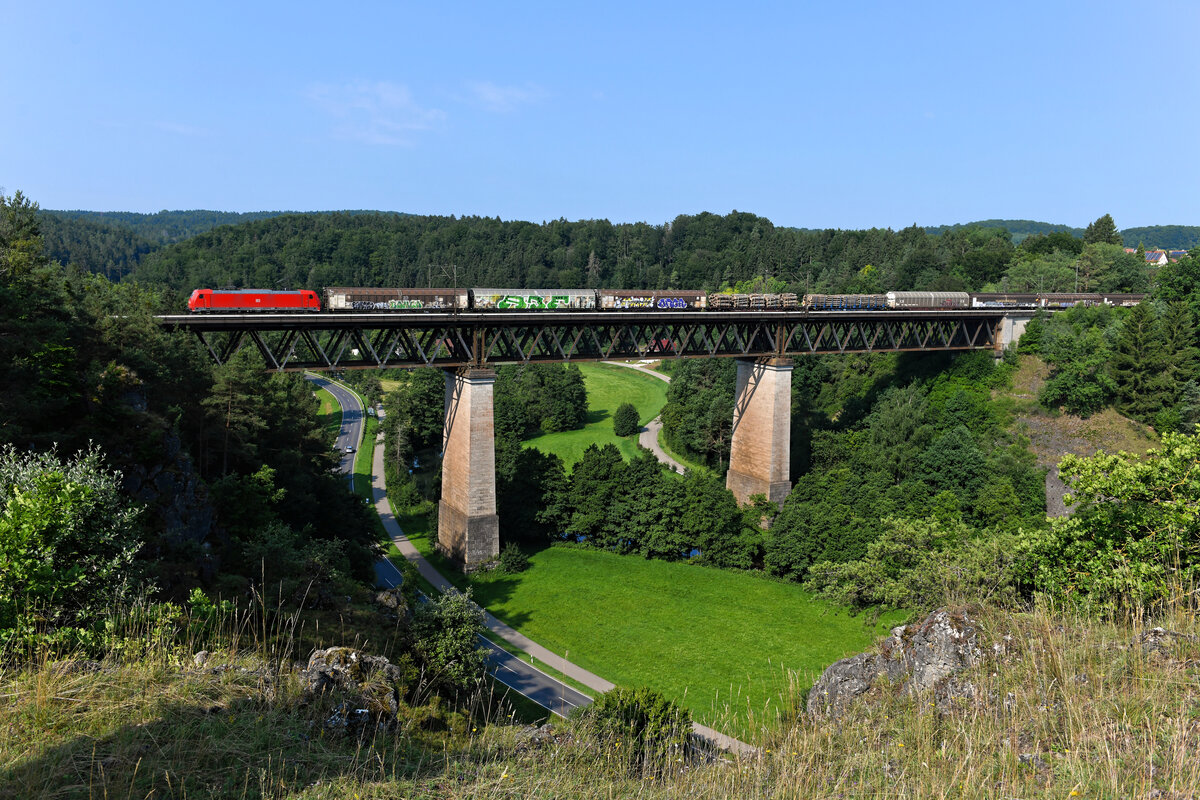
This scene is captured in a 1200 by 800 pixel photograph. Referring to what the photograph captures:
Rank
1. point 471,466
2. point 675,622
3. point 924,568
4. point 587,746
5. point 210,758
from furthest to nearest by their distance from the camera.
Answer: point 471,466 → point 675,622 → point 924,568 → point 587,746 → point 210,758

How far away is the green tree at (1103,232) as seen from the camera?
4776 inches

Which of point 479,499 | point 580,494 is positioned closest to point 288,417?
point 479,499

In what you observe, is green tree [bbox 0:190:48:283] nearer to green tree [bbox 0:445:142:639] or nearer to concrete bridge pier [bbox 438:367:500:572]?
concrete bridge pier [bbox 438:367:500:572]

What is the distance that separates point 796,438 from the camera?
2731 inches

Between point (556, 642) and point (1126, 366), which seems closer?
point (556, 642)

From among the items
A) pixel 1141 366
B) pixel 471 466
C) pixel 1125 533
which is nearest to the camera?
pixel 1125 533

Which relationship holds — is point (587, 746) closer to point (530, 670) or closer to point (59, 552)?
point (59, 552)

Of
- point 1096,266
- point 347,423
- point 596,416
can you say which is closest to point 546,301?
point 596,416

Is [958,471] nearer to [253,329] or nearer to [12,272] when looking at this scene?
[253,329]

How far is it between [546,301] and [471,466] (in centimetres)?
1476

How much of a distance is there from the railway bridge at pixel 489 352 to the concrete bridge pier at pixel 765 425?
9 cm

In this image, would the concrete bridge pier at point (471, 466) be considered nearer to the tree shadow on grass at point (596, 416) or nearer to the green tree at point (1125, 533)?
the green tree at point (1125, 533)

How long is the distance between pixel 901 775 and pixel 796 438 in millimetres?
63517

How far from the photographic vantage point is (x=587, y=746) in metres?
10.5
